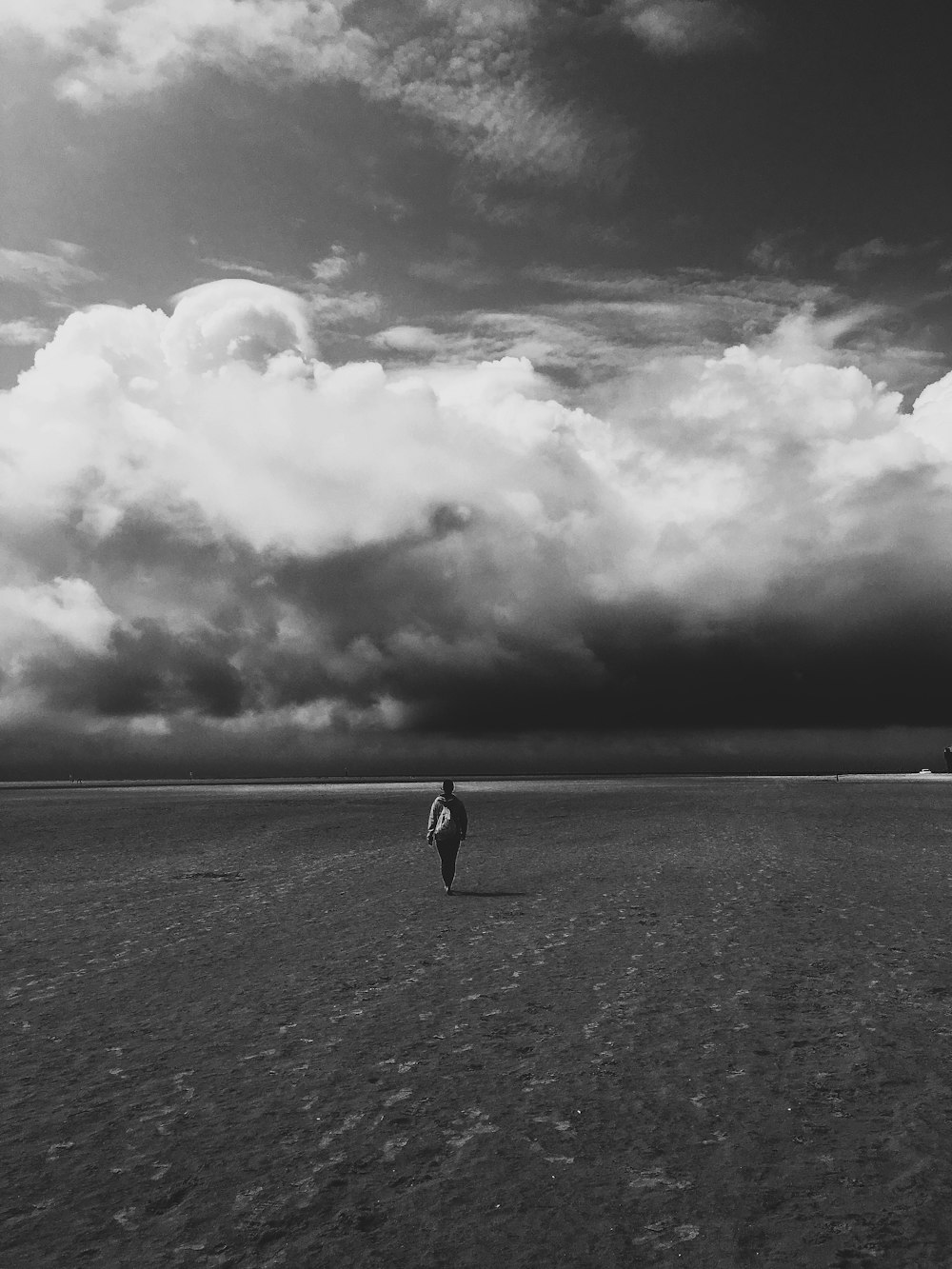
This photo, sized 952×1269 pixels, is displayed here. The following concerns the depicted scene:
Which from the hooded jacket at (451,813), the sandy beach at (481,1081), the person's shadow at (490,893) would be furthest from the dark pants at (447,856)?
the sandy beach at (481,1081)

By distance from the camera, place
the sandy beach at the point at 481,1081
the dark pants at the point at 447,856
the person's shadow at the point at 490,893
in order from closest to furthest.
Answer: the sandy beach at the point at 481,1081, the person's shadow at the point at 490,893, the dark pants at the point at 447,856

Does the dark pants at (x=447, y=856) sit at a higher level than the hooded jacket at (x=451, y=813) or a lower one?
lower

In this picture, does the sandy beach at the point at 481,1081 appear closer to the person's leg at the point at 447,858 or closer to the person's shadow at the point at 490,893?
the person's shadow at the point at 490,893

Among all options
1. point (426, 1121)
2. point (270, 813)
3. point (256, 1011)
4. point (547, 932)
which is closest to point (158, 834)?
point (270, 813)

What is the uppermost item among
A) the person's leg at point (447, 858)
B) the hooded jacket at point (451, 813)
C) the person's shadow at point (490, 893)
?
the hooded jacket at point (451, 813)

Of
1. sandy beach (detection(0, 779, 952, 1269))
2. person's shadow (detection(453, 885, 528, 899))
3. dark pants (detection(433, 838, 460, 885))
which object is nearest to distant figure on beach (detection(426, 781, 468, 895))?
dark pants (detection(433, 838, 460, 885))

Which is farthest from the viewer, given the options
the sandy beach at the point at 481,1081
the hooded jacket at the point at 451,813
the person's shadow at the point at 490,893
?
the hooded jacket at the point at 451,813

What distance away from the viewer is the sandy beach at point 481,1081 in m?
5.90

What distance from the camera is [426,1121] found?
25.0ft

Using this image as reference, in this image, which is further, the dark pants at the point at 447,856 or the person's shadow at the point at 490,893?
the dark pants at the point at 447,856

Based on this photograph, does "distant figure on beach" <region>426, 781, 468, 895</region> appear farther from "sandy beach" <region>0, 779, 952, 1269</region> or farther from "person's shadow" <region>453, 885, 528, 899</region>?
"sandy beach" <region>0, 779, 952, 1269</region>

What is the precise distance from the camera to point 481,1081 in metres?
8.59

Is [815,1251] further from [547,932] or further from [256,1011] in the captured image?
[547,932]

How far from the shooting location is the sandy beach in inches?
232
